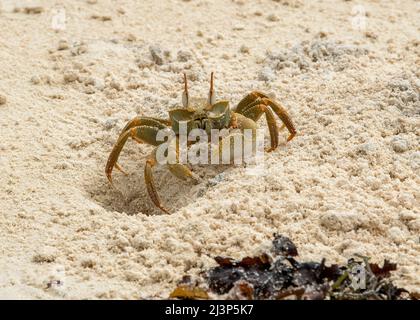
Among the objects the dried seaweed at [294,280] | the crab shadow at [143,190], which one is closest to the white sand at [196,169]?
the crab shadow at [143,190]

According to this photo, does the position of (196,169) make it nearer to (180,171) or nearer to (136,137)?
(180,171)

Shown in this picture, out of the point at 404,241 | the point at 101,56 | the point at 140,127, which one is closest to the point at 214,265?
the point at 404,241

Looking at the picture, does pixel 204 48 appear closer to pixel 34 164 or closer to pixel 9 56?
pixel 9 56

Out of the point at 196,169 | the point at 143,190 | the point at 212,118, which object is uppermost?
the point at 212,118

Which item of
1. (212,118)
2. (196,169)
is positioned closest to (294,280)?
(196,169)

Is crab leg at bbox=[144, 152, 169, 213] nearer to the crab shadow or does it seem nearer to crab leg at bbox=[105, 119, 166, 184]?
the crab shadow

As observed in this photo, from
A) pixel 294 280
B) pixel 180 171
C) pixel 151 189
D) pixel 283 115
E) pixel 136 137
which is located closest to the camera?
pixel 294 280

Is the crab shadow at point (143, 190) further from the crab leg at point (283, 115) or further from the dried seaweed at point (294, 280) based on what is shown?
the dried seaweed at point (294, 280)
